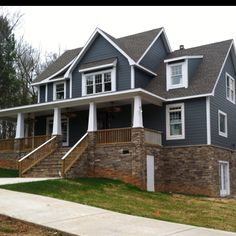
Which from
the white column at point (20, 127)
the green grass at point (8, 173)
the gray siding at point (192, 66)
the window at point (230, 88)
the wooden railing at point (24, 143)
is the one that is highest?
the gray siding at point (192, 66)

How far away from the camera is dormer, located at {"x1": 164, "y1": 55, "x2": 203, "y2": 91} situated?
2412cm

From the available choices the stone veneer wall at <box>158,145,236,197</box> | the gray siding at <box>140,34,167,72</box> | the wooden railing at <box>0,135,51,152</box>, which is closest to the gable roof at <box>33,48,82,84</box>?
the wooden railing at <box>0,135,51,152</box>

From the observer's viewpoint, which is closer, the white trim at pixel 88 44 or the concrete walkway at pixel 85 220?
the concrete walkway at pixel 85 220

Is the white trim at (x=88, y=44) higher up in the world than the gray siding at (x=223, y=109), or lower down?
higher up

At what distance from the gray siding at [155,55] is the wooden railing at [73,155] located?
6.76 m

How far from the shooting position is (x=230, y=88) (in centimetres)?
2686

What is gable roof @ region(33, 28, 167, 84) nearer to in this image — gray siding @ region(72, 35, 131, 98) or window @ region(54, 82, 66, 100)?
gray siding @ region(72, 35, 131, 98)

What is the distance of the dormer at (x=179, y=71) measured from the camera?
79.2 feet

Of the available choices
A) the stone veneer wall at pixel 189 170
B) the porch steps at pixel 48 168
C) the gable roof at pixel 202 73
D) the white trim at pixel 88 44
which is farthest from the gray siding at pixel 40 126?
the stone veneer wall at pixel 189 170

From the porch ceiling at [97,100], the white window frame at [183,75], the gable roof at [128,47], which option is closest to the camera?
the porch ceiling at [97,100]

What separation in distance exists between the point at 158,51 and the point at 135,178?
10578 millimetres

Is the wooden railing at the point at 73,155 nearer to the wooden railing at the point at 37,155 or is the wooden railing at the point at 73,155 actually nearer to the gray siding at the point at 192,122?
the wooden railing at the point at 37,155

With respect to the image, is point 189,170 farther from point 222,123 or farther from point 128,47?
point 128,47

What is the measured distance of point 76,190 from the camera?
16422 millimetres
